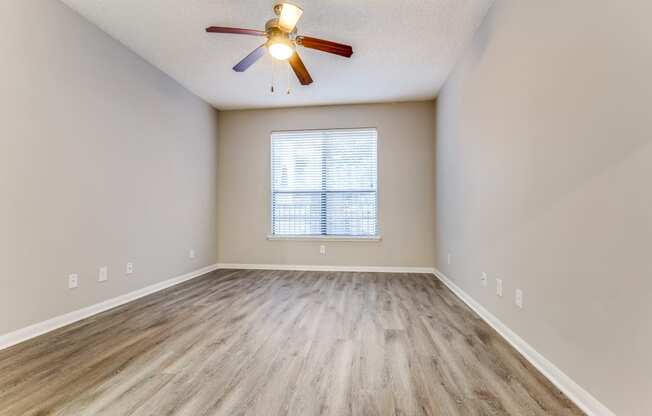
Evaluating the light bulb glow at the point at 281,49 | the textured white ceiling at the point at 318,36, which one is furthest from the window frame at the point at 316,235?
the light bulb glow at the point at 281,49

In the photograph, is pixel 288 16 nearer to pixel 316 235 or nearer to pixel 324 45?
pixel 324 45

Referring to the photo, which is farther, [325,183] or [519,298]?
[325,183]

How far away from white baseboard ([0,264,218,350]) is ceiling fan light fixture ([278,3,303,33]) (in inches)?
115

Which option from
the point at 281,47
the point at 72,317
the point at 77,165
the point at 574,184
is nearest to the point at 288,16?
the point at 281,47

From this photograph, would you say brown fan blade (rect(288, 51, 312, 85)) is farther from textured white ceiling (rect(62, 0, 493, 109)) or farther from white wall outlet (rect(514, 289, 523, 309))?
white wall outlet (rect(514, 289, 523, 309))

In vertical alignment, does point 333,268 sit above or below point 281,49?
below

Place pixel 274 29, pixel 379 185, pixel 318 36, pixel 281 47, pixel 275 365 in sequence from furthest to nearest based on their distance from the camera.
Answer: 1. pixel 379 185
2. pixel 318 36
3. pixel 281 47
4. pixel 274 29
5. pixel 275 365

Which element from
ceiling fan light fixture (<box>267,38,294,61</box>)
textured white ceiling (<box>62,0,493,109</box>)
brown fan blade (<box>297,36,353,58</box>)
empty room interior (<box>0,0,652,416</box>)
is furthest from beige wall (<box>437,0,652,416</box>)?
ceiling fan light fixture (<box>267,38,294,61</box>)

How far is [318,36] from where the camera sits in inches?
120

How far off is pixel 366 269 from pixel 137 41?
415 centimetres

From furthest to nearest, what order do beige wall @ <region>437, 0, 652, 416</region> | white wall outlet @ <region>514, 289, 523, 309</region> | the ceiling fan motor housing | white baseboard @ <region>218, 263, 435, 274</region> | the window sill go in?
the window sill, white baseboard @ <region>218, 263, 435, 274</region>, the ceiling fan motor housing, white wall outlet @ <region>514, 289, 523, 309</region>, beige wall @ <region>437, 0, 652, 416</region>

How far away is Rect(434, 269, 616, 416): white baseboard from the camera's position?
55.9 inches

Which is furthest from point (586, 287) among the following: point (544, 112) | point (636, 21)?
point (636, 21)

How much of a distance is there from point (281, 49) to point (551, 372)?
2.91 metres
